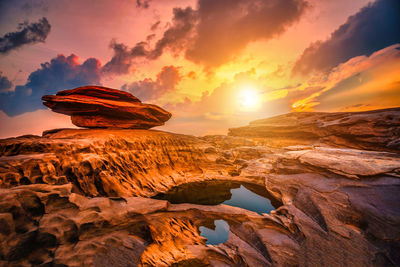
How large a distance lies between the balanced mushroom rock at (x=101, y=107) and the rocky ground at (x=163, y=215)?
4.76 meters

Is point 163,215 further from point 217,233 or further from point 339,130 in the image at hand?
point 339,130

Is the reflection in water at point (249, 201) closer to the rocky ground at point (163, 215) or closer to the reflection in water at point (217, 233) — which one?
the rocky ground at point (163, 215)

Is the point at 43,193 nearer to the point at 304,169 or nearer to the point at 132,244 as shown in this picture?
the point at 132,244

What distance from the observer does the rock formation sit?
14.3 meters

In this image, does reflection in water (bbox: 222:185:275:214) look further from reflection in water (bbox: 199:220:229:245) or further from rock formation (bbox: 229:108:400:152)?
rock formation (bbox: 229:108:400:152)

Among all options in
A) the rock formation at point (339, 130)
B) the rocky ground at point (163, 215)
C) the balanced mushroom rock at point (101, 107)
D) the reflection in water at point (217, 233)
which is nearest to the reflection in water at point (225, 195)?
the rocky ground at point (163, 215)

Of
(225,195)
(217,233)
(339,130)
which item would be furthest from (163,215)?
(339,130)

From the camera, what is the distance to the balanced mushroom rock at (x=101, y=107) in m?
12.2

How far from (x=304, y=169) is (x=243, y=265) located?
9.16 metres

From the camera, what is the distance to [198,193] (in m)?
11.1

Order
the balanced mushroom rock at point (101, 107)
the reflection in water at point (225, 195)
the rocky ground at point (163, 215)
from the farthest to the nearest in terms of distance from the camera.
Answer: the balanced mushroom rock at point (101, 107) → the reflection in water at point (225, 195) → the rocky ground at point (163, 215)

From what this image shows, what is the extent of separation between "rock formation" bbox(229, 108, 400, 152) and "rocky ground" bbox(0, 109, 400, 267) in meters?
10.4

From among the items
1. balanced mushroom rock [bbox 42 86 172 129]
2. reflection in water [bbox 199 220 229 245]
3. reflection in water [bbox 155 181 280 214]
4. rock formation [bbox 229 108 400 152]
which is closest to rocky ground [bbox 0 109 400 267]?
reflection in water [bbox 199 220 229 245]

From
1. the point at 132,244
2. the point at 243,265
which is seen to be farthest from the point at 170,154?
the point at 243,265
